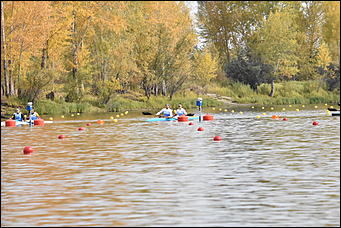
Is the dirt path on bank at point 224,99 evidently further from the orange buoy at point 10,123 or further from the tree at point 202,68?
the orange buoy at point 10,123

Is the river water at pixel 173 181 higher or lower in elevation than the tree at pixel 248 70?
lower

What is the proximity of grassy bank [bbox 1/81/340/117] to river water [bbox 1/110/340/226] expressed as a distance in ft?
84.7

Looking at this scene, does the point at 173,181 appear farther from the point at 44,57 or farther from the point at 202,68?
the point at 202,68

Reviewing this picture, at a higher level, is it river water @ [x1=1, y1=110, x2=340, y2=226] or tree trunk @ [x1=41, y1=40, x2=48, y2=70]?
tree trunk @ [x1=41, y1=40, x2=48, y2=70]

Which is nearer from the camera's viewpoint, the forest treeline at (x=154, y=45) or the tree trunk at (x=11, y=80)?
the tree trunk at (x=11, y=80)

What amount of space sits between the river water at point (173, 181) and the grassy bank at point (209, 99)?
84.7 ft

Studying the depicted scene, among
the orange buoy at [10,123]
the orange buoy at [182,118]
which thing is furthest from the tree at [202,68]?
the orange buoy at [10,123]

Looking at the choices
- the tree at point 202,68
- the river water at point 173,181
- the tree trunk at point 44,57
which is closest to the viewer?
the river water at point 173,181

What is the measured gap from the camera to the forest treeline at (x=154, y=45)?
55.1 m

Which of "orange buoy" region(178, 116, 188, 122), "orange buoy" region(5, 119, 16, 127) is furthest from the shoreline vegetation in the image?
"orange buoy" region(178, 116, 188, 122)

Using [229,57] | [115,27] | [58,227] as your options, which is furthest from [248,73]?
[58,227]

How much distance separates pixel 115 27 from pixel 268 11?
34.0 metres

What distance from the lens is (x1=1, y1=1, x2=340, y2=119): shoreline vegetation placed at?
5522cm

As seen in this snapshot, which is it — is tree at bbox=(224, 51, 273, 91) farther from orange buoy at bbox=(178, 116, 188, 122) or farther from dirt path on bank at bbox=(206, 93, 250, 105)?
orange buoy at bbox=(178, 116, 188, 122)
